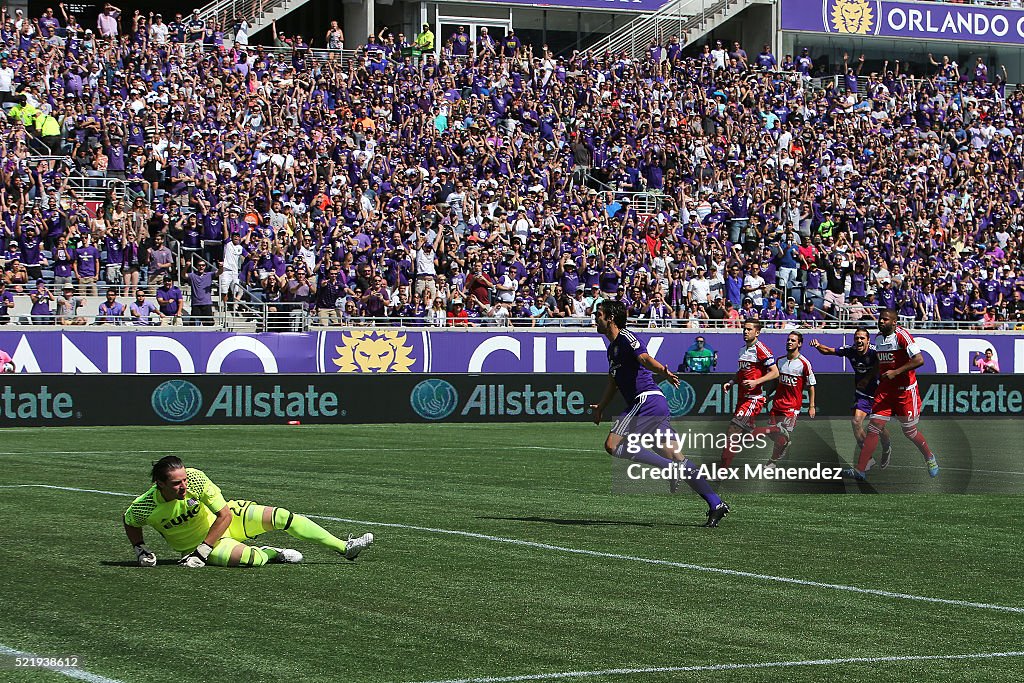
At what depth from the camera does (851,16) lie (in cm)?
5200

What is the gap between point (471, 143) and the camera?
3766cm

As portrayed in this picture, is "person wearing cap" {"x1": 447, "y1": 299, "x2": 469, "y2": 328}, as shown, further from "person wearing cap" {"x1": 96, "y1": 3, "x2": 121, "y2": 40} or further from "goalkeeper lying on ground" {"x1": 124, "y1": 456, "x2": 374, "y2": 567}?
"goalkeeper lying on ground" {"x1": 124, "y1": 456, "x2": 374, "y2": 567}

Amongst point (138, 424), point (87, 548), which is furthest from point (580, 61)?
point (87, 548)

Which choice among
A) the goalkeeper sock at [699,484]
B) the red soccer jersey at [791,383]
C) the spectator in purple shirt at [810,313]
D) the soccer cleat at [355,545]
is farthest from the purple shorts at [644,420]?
the spectator in purple shirt at [810,313]

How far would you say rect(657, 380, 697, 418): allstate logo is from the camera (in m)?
31.1

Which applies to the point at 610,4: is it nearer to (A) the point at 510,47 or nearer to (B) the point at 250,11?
(A) the point at 510,47

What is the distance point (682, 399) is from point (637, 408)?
18.4 m

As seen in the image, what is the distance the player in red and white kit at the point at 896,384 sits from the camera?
701 inches

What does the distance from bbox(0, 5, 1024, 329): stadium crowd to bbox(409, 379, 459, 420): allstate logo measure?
281cm

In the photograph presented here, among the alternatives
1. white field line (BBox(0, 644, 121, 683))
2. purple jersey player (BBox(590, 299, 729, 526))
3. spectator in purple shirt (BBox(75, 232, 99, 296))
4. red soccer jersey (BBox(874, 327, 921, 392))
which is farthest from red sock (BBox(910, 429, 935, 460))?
spectator in purple shirt (BBox(75, 232, 99, 296))

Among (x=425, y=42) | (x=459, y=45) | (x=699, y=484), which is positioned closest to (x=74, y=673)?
(x=699, y=484)

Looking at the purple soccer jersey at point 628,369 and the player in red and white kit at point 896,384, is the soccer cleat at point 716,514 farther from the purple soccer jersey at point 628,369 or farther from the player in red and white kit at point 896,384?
the player in red and white kit at point 896,384

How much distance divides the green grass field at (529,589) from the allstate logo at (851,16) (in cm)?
3737

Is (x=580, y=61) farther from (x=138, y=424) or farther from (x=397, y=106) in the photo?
(x=138, y=424)
